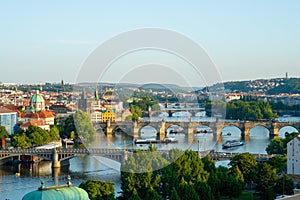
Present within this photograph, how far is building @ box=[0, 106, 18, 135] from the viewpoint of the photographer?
3675 cm

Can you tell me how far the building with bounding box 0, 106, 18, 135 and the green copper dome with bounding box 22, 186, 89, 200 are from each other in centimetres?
2907

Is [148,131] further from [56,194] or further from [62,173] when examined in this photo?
[56,194]

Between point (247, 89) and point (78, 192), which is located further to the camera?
point (247, 89)

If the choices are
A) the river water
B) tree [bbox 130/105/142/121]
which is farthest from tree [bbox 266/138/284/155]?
tree [bbox 130/105/142/121]

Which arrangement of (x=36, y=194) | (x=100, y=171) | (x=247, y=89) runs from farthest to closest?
(x=247, y=89) → (x=100, y=171) → (x=36, y=194)

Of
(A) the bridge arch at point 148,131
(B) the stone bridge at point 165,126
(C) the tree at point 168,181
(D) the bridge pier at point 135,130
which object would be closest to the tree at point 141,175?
(C) the tree at point 168,181

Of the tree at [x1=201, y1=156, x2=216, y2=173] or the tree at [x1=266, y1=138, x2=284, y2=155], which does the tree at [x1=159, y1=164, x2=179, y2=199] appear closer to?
the tree at [x1=201, y1=156, x2=216, y2=173]

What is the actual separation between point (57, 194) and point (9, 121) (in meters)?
30.3

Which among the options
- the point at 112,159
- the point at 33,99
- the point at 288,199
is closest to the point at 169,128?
the point at 33,99

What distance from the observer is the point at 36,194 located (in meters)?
7.81

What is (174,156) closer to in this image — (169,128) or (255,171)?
(255,171)

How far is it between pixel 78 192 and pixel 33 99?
128 ft

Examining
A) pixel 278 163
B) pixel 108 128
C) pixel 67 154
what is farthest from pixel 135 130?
pixel 278 163

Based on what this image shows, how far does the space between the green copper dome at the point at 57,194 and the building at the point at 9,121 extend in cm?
2907
